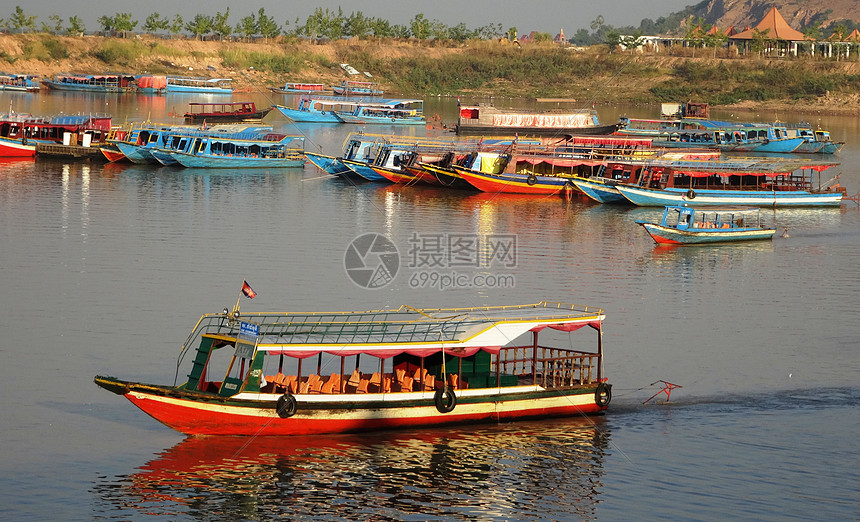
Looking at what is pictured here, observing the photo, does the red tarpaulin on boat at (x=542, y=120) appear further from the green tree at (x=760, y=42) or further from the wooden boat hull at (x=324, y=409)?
the green tree at (x=760, y=42)

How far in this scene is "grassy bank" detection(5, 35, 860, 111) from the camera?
149250mm

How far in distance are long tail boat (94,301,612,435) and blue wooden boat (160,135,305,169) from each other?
151 feet

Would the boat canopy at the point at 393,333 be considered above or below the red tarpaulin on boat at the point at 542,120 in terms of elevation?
below

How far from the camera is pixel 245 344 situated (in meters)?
24.9

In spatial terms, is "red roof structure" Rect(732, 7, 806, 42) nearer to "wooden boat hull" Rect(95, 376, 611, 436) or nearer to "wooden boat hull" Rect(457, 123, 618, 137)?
"wooden boat hull" Rect(457, 123, 618, 137)

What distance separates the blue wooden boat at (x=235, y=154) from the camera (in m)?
72.8

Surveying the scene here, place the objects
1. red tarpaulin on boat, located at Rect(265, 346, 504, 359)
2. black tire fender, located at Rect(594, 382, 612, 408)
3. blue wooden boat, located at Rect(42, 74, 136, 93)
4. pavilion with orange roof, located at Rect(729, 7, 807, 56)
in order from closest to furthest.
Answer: red tarpaulin on boat, located at Rect(265, 346, 504, 359), black tire fender, located at Rect(594, 382, 612, 408), blue wooden boat, located at Rect(42, 74, 136, 93), pavilion with orange roof, located at Rect(729, 7, 807, 56)

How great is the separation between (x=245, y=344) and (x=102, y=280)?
54.9 feet

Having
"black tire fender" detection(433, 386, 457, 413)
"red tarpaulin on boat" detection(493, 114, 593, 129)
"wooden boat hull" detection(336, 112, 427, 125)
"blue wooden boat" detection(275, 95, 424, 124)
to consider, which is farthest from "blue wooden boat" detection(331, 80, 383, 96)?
"black tire fender" detection(433, 386, 457, 413)

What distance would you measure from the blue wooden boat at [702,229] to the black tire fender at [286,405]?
2795cm

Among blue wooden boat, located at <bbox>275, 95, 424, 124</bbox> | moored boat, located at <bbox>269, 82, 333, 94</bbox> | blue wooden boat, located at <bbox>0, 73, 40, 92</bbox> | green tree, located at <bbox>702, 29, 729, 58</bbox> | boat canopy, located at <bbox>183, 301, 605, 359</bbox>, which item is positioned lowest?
boat canopy, located at <bbox>183, 301, 605, 359</bbox>

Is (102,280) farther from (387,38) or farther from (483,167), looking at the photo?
(387,38)

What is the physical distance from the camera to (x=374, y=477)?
23531mm

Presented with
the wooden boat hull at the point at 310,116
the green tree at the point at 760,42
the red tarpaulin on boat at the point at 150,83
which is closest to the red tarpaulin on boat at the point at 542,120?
the wooden boat hull at the point at 310,116
